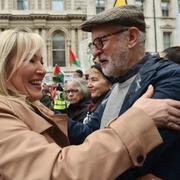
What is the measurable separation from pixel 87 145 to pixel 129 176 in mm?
374

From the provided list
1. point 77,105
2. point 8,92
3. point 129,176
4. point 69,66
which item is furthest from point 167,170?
point 69,66

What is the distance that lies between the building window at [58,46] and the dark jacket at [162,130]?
1219 inches

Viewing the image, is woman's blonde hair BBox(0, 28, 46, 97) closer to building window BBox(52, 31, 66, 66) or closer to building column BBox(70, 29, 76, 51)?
building column BBox(70, 29, 76, 51)

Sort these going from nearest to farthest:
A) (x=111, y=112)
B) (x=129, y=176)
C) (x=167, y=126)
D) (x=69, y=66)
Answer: (x=167, y=126) < (x=129, y=176) < (x=111, y=112) < (x=69, y=66)

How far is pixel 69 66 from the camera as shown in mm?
32031

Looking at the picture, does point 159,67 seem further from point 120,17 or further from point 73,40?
point 73,40

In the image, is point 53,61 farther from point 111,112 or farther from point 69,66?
point 111,112

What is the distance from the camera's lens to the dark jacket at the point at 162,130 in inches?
72.6

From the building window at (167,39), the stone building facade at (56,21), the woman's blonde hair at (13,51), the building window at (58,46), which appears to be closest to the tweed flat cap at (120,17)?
the woman's blonde hair at (13,51)

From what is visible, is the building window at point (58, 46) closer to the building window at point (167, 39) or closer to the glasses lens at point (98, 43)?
the building window at point (167, 39)

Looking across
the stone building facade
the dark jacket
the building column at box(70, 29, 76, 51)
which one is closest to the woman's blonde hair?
the dark jacket

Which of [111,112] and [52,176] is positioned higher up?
[111,112]

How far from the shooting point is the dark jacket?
1.84 m

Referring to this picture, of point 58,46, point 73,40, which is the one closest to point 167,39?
point 73,40
